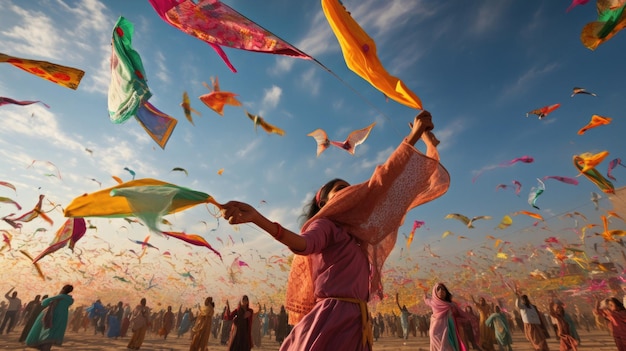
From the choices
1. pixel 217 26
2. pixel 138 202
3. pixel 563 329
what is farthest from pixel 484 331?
pixel 138 202

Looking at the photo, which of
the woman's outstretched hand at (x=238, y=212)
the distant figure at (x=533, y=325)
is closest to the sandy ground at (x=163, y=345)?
the distant figure at (x=533, y=325)

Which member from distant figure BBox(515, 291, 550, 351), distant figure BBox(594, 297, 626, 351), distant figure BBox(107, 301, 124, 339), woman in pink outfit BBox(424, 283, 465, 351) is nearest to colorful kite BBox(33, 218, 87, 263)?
→ woman in pink outfit BBox(424, 283, 465, 351)

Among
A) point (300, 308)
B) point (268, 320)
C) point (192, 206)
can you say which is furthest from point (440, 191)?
point (268, 320)

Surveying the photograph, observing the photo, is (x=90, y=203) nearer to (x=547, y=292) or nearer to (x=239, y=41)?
(x=239, y=41)

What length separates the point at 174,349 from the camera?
507 inches

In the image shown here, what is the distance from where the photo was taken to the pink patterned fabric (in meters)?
2.04

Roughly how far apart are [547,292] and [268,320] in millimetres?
28388

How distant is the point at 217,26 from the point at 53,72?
188 cm

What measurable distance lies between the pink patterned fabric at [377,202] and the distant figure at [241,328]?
7.31 metres

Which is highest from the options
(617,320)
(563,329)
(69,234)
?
(69,234)

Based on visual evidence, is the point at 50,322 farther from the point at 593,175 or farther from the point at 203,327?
the point at 593,175

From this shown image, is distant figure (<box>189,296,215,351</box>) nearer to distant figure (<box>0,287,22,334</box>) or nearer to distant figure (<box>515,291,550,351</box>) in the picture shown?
distant figure (<box>0,287,22,334</box>)

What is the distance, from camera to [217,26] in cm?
297

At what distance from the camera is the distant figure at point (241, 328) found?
8375 mm
